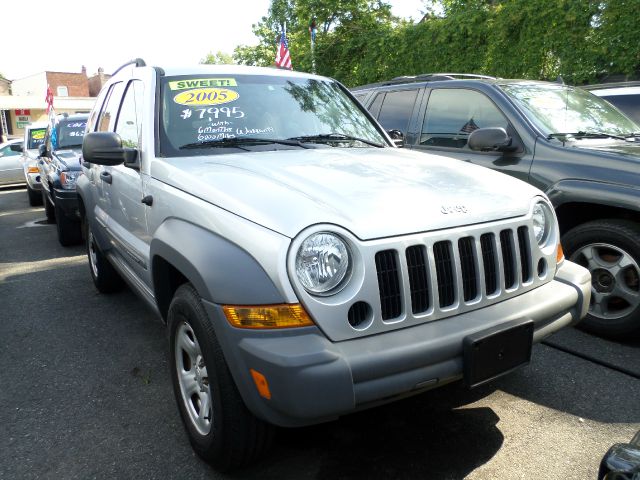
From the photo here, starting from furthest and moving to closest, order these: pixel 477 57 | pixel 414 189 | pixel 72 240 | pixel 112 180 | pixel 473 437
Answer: pixel 477 57
pixel 72 240
pixel 112 180
pixel 473 437
pixel 414 189

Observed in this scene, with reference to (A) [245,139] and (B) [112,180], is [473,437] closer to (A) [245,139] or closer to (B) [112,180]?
(A) [245,139]

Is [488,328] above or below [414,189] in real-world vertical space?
below

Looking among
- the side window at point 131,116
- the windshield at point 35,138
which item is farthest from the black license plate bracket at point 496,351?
the windshield at point 35,138

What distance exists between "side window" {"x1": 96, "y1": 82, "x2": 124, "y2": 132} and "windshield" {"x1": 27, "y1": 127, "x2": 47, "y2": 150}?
31.8ft

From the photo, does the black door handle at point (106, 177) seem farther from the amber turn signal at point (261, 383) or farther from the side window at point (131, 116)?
the amber turn signal at point (261, 383)

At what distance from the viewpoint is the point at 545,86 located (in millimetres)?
4914

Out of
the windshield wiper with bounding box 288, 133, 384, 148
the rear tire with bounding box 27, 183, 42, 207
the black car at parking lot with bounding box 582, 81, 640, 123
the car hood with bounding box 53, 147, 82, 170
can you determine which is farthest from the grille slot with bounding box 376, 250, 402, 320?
the rear tire with bounding box 27, 183, 42, 207

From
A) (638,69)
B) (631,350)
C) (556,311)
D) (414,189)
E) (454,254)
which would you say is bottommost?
(631,350)

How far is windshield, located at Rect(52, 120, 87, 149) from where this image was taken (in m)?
8.41

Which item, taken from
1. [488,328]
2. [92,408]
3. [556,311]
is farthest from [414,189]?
[92,408]

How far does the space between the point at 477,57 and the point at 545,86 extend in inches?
277

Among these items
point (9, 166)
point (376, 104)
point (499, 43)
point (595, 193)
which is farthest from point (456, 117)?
point (9, 166)

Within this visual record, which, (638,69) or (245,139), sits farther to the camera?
(638,69)

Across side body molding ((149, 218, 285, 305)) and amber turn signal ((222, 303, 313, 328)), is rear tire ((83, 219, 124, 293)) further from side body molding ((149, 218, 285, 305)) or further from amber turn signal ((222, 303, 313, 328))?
amber turn signal ((222, 303, 313, 328))
